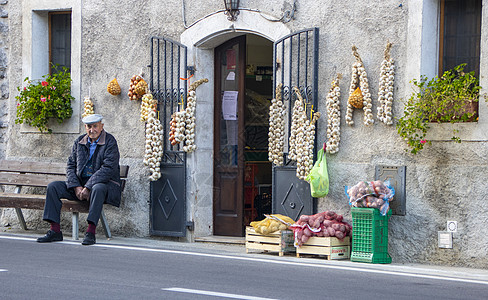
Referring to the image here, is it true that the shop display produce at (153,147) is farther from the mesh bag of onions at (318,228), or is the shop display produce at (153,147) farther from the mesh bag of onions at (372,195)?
the mesh bag of onions at (372,195)

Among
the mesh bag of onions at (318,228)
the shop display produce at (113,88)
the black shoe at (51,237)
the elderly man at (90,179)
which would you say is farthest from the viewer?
the shop display produce at (113,88)

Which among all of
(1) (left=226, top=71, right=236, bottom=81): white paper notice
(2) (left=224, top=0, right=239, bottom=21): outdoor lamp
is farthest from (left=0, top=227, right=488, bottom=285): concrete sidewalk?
(2) (left=224, top=0, right=239, bottom=21): outdoor lamp

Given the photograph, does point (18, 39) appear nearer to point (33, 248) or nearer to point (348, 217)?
point (33, 248)

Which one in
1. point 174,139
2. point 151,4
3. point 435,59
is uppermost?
point 151,4

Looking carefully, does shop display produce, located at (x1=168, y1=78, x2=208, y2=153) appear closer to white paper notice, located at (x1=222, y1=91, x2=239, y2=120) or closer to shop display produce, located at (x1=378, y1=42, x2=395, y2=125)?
white paper notice, located at (x1=222, y1=91, x2=239, y2=120)

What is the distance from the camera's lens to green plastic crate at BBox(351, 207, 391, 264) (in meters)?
9.09

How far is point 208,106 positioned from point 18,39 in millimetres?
3274

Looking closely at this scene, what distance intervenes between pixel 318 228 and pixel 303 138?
1.26m

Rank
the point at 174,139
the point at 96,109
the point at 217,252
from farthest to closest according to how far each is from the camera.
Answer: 1. the point at 96,109
2. the point at 174,139
3. the point at 217,252

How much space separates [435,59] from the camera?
9672 millimetres

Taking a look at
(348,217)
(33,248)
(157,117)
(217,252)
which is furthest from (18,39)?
(348,217)

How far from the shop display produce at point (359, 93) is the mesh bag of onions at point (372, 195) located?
91cm

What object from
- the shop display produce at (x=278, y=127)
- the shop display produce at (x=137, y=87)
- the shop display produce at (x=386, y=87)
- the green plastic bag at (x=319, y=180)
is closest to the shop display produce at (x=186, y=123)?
the shop display produce at (x=137, y=87)

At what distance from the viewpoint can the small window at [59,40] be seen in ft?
41.5
